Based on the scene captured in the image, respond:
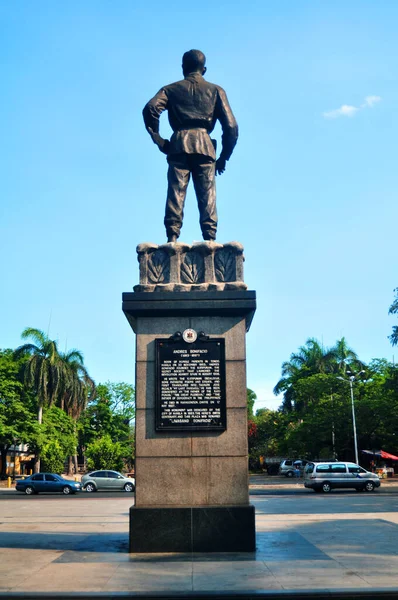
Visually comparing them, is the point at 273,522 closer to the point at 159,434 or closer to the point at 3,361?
the point at 159,434

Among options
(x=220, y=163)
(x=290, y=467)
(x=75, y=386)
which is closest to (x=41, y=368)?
(x=75, y=386)

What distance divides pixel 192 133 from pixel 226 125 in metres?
0.69

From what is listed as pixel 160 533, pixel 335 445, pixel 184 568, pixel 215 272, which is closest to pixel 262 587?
pixel 184 568

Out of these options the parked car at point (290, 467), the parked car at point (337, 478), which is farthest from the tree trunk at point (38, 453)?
the parked car at point (337, 478)

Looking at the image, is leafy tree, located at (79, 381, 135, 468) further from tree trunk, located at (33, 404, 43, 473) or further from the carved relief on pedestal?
the carved relief on pedestal

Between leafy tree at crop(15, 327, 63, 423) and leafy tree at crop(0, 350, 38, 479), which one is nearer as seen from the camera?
leafy tree at crop(0, 350, 38, 479)

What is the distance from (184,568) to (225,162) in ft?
23.6

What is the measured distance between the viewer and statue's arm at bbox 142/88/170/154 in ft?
35.8

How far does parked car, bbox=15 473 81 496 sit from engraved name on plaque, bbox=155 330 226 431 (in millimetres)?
25866

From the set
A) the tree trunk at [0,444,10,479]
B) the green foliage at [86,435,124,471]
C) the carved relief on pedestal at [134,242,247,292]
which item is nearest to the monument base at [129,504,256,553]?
the carved relief on pedestal at [134,242,247,292]

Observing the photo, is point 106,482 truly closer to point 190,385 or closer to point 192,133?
point 190,385

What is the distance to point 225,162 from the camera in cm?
1141

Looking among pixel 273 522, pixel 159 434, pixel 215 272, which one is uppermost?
pixel 215 272

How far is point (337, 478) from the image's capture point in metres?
30.8
